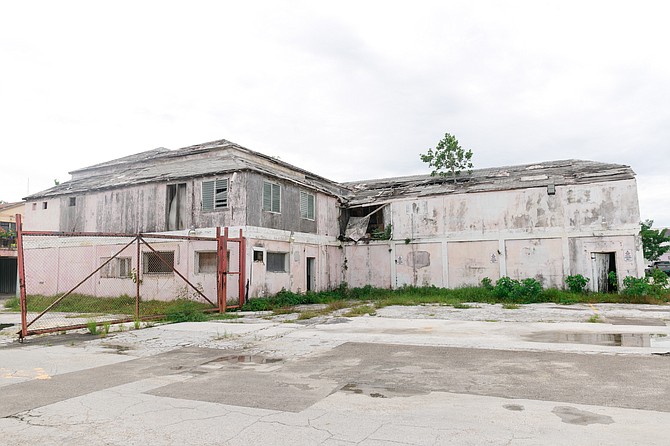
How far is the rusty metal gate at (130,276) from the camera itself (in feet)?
51.3

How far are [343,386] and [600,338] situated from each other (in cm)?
642

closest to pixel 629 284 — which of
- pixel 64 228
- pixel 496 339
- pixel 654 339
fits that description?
pixel 654 339

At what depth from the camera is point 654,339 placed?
933 cm

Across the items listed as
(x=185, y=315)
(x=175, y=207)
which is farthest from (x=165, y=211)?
(x=185, y=315)

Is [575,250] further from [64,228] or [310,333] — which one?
[64,228]

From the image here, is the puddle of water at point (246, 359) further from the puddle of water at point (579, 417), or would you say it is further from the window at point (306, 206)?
the window at point (306, 206)

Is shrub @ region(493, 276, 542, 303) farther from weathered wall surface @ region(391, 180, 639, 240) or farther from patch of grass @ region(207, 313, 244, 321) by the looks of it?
patch of grass @ region(207, 313, 244, 321)

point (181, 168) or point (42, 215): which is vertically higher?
point (181, 168)

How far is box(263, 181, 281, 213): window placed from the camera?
61.0 feet

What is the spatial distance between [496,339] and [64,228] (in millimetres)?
20586

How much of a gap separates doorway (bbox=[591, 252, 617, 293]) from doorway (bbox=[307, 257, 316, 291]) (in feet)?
40.5

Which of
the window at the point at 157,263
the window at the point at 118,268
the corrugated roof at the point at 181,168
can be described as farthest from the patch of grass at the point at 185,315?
the window at the point at 118,268

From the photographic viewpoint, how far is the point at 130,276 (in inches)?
771

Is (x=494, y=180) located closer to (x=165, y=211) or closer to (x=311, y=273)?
(x=311, y=273)
